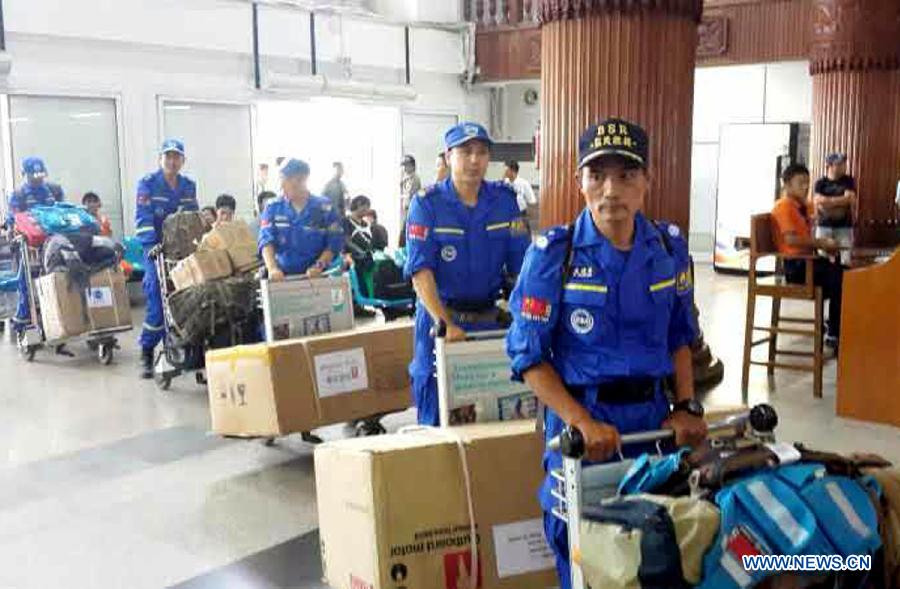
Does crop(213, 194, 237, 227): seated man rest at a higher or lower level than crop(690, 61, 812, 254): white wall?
lower

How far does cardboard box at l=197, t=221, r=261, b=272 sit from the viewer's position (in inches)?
253

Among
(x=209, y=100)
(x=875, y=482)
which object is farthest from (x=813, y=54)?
(x=875, y=482)

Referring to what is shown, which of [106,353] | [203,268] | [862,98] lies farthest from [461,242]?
[862,98]

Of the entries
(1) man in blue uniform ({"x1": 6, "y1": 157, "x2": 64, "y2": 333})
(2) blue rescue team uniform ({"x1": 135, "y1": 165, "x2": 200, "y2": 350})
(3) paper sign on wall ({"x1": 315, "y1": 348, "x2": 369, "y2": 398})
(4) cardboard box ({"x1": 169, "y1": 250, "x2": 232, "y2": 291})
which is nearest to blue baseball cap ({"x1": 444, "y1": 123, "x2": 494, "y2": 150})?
(3) paper sign on wall ({"x1": 315, "y1": 348, "x2": 369, "y2": 398})

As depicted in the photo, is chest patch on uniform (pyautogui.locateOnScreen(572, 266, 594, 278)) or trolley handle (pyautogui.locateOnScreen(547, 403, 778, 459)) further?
chest patch on uniform (pyautogui.locateOnScreen(572, 266, 594, 278))

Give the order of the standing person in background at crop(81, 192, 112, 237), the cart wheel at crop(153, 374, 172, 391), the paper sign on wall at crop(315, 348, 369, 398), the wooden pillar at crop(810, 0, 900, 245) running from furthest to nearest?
1. the standing person in background at crop(81, 192, 112, 237)
2. the wooden pillar at crop(810, 0, 900, 245)
3. the cart wheel at crop(153, 374, 172, 391)
4. the paper sign on wall at crop(315, 348, 369, 398)

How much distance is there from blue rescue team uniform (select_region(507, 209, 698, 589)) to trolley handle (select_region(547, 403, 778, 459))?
13cm

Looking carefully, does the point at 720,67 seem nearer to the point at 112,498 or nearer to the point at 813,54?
the point at 813,54

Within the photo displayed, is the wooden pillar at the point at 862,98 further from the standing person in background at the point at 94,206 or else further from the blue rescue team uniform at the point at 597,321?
the blue rescue team uniform at the point at 597,321

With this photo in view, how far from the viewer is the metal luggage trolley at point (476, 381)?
10.4 feet

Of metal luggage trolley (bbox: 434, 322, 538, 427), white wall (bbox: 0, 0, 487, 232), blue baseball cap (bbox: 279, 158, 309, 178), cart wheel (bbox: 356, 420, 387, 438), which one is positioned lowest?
cart wheel (bbox: 356, 420, 387, 438)

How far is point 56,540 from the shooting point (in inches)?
156

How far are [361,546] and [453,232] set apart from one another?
4.59 feet

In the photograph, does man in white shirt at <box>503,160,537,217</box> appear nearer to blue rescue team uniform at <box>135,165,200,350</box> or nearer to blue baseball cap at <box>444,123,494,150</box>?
blue rescue team uniform at <box>135,165,200,350</box>
